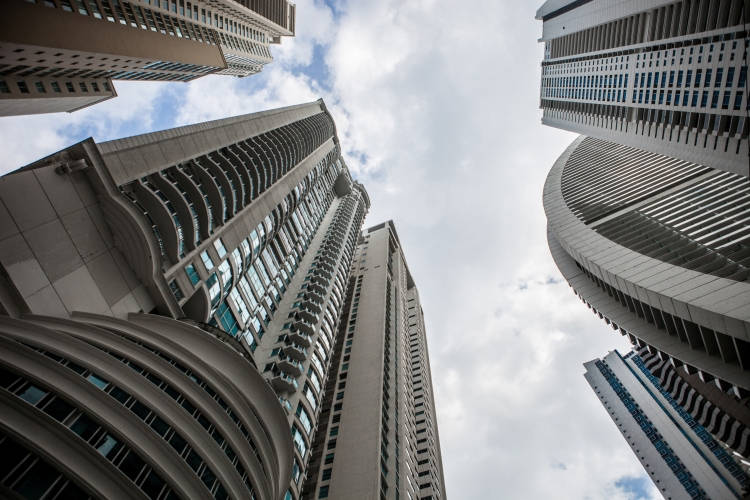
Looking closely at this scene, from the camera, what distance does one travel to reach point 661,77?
43.8 metres

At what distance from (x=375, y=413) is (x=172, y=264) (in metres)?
35.1

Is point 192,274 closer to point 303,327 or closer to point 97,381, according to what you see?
point 97,381

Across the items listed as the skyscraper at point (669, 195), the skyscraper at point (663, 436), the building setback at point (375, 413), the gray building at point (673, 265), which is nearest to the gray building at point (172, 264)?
the building setback at point (375, 413)

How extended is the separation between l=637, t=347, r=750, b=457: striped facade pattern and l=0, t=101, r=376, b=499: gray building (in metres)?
43.6

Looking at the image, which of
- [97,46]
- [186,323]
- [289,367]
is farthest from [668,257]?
[97,46]

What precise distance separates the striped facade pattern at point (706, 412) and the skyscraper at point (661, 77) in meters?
24.8

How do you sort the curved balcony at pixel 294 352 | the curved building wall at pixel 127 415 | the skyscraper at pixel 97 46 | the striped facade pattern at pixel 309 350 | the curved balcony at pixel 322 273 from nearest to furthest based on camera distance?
the curved building wall at pixel 127 415 < the striped facade pattern at pixel 309 350 < the curved balcony at pixel 294 352 < the skyscraper at pixel 97 46 < the curved balcony at pixel 322 273

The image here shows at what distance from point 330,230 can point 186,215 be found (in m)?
58.3

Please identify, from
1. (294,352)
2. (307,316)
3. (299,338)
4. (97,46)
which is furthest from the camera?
(97,46)

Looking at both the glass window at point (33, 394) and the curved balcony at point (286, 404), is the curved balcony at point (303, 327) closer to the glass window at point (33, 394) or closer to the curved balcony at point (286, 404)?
the curved balcony at point (286, 404)

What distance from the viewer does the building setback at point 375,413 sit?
1764 inches

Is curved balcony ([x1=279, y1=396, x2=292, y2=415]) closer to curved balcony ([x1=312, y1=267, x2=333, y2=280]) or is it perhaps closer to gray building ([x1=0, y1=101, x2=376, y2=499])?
gray building ([x1=0, y1=101, x2=376, y2=499])

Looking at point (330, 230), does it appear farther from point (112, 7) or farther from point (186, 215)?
point (186, 215)

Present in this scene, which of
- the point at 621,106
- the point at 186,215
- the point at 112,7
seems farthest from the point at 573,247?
the point at 112,7
